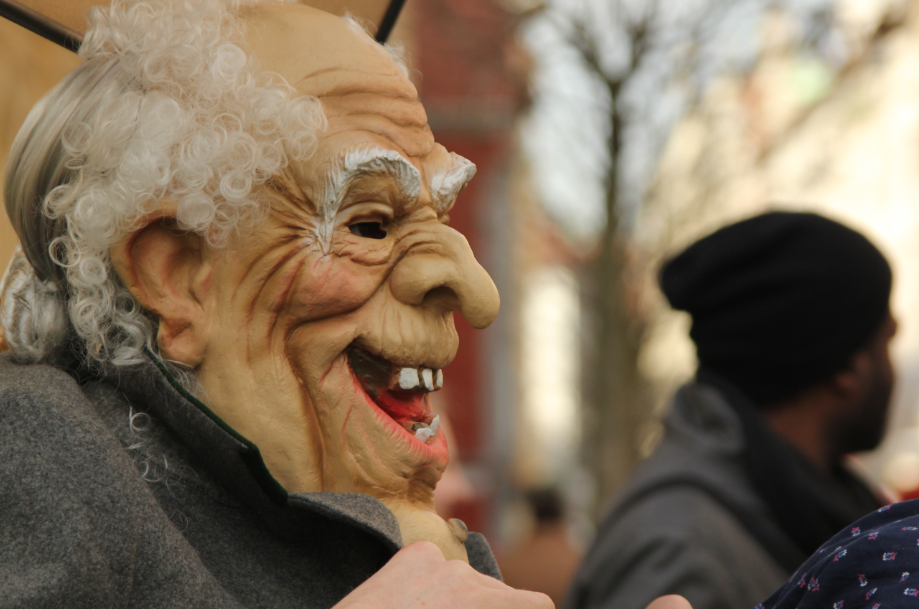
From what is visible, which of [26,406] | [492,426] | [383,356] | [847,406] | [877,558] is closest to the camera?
[877,558]

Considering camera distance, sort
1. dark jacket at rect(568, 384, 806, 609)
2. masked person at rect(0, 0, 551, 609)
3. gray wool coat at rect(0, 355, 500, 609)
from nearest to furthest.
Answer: gray wool coat at rect(0, 355, 500, 609)
masked person at rect(0, 0, 551, 609)
dark jacket at rect(568, 384, 806, 609)

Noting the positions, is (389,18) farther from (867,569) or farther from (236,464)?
(867,569)

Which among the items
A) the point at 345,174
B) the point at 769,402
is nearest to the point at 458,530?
the point at 345,174

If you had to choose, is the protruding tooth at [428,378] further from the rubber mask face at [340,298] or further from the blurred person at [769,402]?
the blurred person at [769,402]

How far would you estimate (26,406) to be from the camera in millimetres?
1228

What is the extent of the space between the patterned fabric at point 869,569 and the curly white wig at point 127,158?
3.32ft

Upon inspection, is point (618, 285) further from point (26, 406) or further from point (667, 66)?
point (26, 406)

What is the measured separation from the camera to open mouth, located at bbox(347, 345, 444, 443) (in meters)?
1.52

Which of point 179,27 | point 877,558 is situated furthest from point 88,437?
point 877,558

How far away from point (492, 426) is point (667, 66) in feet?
29.0

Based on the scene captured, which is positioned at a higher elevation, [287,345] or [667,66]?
[667,66]

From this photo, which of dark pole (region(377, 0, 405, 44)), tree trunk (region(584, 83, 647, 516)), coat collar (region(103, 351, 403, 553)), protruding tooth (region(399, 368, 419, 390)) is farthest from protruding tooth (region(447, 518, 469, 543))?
tree trunk (region(584, 83, 647, 516))

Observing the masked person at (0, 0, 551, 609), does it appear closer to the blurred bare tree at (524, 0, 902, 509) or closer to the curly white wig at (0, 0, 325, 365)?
the curly white wig at (0, 0, 325, 365)

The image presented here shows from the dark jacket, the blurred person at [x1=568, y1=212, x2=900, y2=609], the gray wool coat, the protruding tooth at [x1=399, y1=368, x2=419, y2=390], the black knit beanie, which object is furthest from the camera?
the black knit beanie
